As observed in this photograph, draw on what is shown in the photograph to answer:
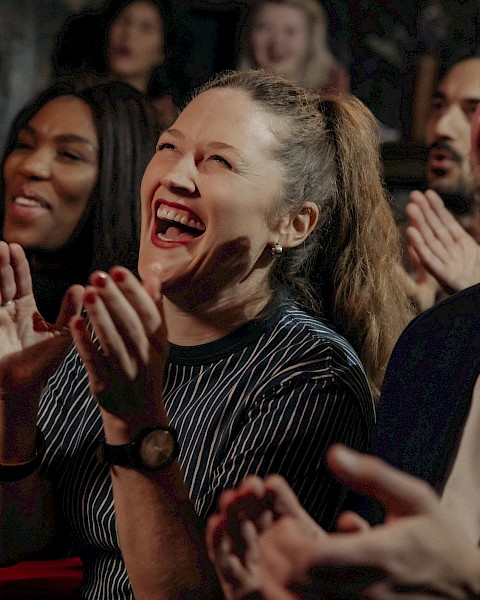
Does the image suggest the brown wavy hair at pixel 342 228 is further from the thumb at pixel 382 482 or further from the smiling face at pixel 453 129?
the smiling face at pixel 453 129

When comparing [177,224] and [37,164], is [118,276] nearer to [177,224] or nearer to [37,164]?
[177,224]

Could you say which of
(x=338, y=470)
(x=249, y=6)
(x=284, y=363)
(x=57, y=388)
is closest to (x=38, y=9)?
(x=249, y=6)

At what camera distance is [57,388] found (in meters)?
1.42

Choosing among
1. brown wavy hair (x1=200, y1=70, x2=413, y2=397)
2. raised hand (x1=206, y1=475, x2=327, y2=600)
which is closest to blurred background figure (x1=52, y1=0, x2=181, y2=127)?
brown wavy hair (x1=200, y1=70, x2=413, y2=397)

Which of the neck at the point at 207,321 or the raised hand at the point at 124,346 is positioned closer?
the raised hand at the point at 124,346

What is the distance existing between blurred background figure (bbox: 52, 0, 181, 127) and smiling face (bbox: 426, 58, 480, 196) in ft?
2.73

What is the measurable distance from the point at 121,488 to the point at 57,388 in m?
0.41

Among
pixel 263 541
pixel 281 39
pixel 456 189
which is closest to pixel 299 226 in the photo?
pixel 263 541

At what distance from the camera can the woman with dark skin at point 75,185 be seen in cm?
201

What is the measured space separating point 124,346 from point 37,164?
1.19m

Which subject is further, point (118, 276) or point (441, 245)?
point (441, 245)

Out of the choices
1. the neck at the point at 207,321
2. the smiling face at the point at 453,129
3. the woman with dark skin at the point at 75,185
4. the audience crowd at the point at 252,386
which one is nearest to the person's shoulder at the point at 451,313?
the audience crowd at the point at 252,386

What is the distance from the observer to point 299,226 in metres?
1.33

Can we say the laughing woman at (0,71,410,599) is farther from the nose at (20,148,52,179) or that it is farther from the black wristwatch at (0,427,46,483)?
the nose at (20,148,52,179)
